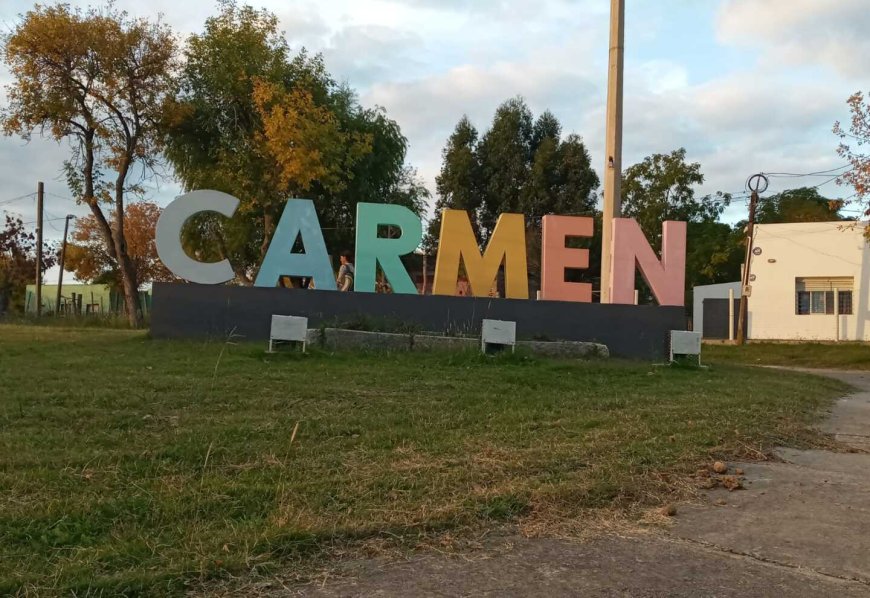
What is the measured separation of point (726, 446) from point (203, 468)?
163 inches

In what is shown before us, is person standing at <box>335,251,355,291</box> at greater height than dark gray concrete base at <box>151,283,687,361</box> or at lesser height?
greater

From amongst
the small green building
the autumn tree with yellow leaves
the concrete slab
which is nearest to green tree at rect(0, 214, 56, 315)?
the small green building

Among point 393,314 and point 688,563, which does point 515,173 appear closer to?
point 393,314

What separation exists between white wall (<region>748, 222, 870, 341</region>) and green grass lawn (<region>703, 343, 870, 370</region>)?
12.8ft

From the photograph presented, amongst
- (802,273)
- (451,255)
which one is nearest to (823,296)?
(802,273)

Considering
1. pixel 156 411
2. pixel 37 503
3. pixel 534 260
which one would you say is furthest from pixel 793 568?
pixel 534 260

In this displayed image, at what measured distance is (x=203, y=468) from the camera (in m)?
5.13

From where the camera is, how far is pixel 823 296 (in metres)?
31.5

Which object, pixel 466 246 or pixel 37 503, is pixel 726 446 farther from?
pixel 466 246

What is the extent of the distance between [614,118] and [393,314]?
6847 millimetres

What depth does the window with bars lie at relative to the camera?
30984mm

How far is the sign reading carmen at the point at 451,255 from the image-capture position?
48.3 ft

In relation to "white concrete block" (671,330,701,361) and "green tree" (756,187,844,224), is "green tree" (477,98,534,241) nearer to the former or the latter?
"green tree" (756,187,844,224)

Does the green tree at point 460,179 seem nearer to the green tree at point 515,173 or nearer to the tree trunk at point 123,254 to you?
the green tree at point 515,173
